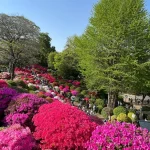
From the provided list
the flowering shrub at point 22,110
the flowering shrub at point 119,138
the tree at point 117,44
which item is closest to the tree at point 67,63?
the tree at point 117,44

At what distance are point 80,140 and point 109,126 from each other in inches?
32.2

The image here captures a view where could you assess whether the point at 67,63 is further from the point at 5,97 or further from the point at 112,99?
the point at 5,97

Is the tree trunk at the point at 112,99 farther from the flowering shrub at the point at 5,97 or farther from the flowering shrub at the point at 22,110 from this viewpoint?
the flowering shrub at the point at 22,110

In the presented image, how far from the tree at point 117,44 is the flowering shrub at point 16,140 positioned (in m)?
17.1

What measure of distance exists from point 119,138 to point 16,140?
2.35 meters

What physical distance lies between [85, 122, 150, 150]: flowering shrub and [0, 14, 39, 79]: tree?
26.6m

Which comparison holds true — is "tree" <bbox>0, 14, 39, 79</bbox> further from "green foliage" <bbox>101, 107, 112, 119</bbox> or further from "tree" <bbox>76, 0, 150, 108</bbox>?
"green foliage" <bbox>101, 107, 112, 119</bbox>

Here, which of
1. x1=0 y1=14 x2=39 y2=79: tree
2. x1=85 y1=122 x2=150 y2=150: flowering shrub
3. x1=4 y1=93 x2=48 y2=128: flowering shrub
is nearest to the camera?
x1=85 y1=122 x2=150 y2=150: flowering shrub

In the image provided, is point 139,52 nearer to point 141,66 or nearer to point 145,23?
point 141,66

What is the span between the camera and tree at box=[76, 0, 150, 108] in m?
22.6

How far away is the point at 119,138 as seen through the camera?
17.9 feet

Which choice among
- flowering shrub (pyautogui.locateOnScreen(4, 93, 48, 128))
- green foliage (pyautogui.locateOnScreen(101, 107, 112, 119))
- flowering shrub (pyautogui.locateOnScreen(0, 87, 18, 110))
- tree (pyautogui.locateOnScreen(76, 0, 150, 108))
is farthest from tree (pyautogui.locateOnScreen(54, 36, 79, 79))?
flowering shrub (pyautogui.locateOnScreen(4, 93, 48, 128))

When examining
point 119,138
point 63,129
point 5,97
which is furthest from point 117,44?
point 119,138

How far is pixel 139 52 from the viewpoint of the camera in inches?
896
